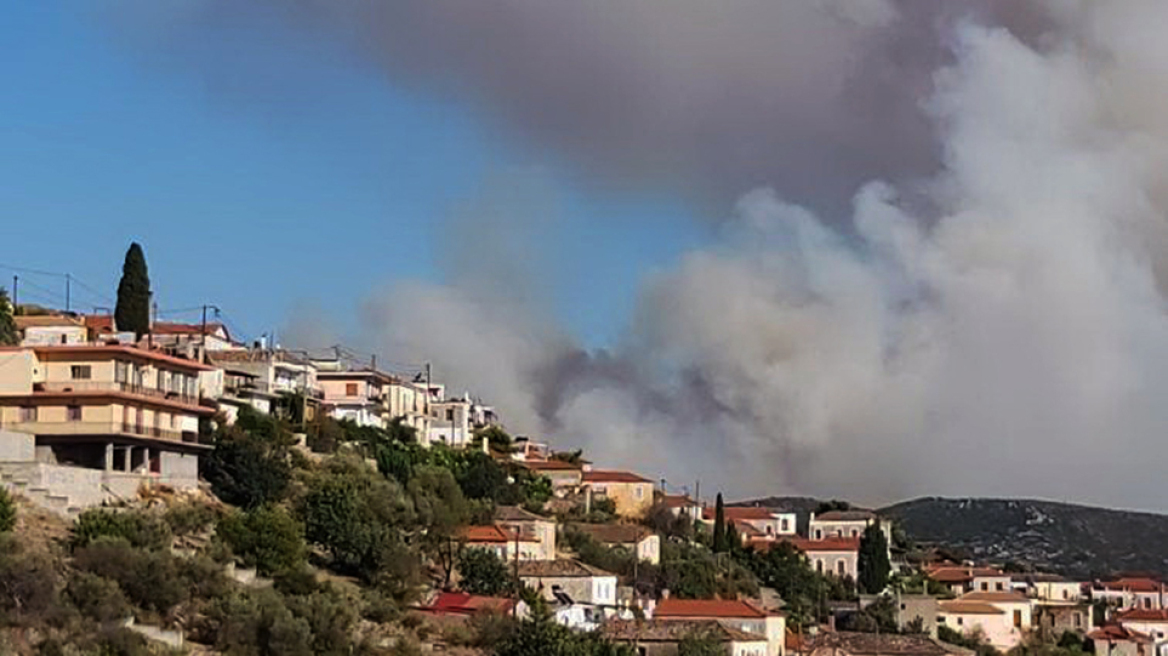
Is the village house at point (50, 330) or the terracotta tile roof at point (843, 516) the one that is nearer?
the village house at point (50, 330)

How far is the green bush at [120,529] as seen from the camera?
49.2m

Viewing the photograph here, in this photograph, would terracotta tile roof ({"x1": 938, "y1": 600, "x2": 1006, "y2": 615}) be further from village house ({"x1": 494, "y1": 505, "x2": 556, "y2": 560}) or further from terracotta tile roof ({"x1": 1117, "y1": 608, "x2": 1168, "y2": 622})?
village house ({"x1": 494, "y1": 505, "x2": 556, "y2": 560})

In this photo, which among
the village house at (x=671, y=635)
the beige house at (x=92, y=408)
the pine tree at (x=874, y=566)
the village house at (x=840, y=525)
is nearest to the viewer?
the beige house at (x=92, y=408)

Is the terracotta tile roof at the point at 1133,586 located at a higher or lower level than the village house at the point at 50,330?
lower

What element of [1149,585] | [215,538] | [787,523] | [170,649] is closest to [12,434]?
[215,538]

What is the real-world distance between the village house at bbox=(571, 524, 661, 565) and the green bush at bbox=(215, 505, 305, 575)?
2943 cm

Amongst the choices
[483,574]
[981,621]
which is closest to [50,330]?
[483,574]

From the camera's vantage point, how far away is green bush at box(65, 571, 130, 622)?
44.4m

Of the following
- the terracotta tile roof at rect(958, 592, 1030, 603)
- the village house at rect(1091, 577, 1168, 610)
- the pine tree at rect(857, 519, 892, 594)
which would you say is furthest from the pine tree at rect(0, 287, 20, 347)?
the village house at rect(1091, 577, 1168, 610)

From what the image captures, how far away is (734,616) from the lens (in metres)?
74.1

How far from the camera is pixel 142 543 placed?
49719 mm

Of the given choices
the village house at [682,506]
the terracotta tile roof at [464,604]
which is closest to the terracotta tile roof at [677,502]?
the village house at [682,506]

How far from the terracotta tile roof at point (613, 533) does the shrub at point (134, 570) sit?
3831cm

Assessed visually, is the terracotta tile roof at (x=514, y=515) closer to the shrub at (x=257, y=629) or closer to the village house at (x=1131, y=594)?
the shrub at (x=257, y=629)
